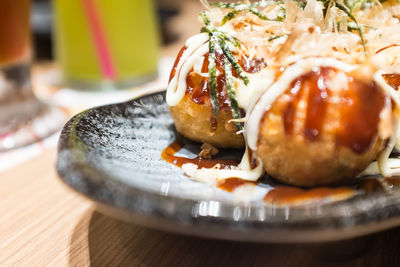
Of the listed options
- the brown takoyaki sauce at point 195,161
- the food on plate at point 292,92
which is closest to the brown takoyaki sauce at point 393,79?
the food on plate at point 292,92

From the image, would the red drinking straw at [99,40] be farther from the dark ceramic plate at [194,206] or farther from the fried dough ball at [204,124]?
A: the dark ceramic plate at [194,206]

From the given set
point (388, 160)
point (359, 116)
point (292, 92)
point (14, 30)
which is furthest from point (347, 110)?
point (14, 30)

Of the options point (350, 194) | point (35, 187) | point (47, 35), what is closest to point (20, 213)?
point (35, 187)

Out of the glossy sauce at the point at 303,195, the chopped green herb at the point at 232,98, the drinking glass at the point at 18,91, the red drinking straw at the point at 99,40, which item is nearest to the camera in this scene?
the glossy sauce at the point at 303,195

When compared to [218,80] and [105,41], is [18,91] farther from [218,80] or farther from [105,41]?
[218,80]

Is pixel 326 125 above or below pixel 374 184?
above

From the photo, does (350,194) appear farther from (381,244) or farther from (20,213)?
(20,213)

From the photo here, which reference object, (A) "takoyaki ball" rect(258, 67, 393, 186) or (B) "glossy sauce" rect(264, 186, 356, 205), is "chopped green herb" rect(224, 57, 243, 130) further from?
(B) "glossy sauce" rect(264, 186, 356, 205)
